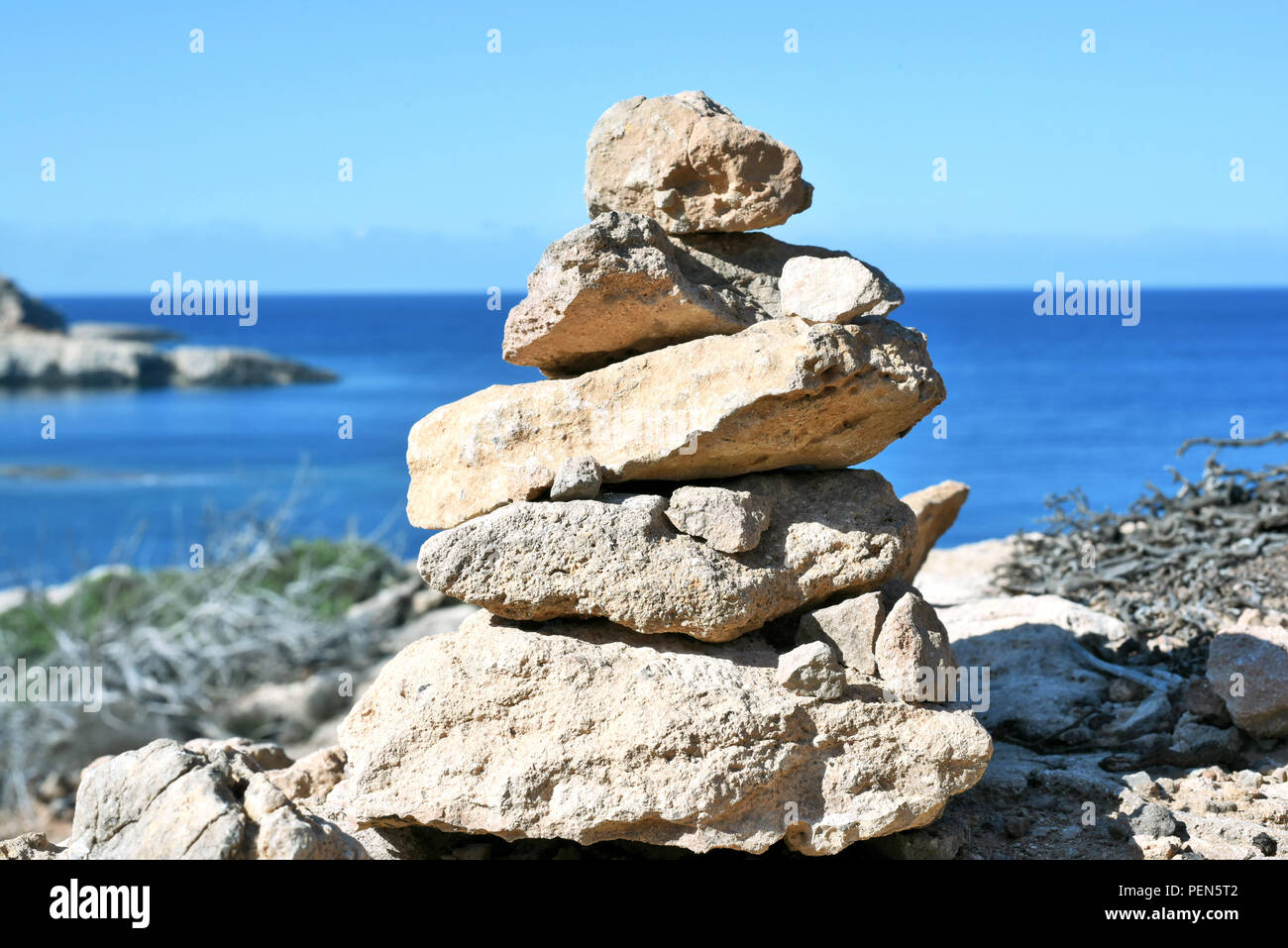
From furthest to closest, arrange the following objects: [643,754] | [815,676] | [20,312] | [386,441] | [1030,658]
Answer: [20,312]
[386,441]
[1030,658]
[815,676]
[643,754]

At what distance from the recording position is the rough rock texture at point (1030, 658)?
6094 mm

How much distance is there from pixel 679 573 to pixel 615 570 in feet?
0.79

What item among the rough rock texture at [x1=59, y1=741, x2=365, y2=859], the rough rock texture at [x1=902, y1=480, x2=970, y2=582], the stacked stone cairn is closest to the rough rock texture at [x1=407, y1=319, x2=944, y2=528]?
the stacked stone cairn

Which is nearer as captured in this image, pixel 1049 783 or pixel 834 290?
pixel 834 290

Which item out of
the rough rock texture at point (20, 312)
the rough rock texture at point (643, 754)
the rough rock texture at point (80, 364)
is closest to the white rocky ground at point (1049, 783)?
the rough rock texture at point (643, 754)

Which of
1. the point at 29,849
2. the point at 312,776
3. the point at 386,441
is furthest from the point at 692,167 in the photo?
the point at 386,441

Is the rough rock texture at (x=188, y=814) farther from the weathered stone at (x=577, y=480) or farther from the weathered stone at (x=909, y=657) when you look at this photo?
the weathered stone at (x=909, y=657)

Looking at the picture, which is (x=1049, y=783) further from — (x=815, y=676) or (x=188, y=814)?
(x=188, y=814)

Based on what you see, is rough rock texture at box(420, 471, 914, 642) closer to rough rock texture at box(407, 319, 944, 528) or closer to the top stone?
rough rock texture at box(407, 319, 944, 528)

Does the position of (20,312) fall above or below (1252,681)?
above

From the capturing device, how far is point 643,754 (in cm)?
446

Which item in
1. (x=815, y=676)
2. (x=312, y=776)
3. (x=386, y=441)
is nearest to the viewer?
(x=815, y=676)

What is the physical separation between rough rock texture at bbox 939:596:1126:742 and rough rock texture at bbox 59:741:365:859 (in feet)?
11.4

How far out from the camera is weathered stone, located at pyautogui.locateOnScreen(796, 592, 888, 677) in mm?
4852
